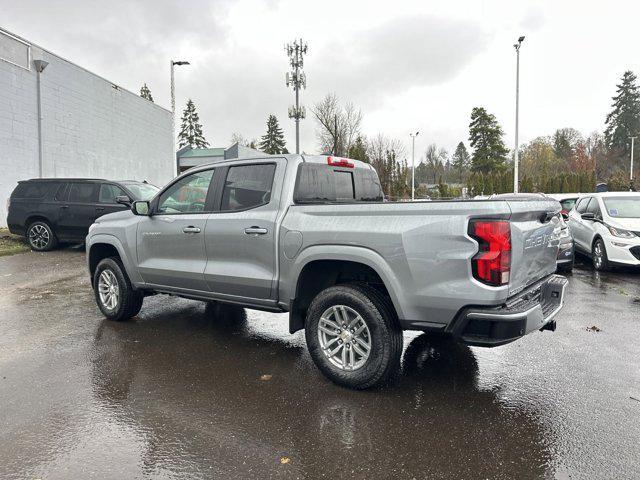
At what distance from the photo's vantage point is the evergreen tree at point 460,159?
91688 mm

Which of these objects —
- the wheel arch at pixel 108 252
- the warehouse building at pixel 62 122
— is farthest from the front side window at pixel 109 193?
the wheel arch at pixel 108 252

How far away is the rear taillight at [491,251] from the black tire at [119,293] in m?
4.24

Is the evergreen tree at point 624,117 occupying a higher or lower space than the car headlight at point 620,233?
higher

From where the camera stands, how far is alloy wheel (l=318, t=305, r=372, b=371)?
3.75 m

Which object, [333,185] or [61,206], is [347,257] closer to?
[333,185]

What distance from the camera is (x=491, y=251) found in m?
3.17

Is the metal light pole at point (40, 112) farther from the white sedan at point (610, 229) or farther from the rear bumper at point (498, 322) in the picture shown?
the rear bumper at point (498, 322)

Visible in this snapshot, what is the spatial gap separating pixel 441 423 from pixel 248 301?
2.06 m

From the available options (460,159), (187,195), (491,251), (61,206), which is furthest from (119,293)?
(460,159)

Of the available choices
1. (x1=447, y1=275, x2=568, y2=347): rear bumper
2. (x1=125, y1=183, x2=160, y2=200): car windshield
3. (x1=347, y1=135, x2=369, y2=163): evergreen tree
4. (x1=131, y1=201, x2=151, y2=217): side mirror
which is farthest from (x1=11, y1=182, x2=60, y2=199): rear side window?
(x1=347, y1=135, x2=369, y2=163): evergreen tree

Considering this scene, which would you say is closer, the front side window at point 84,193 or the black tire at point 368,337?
the black tire at point 368,337

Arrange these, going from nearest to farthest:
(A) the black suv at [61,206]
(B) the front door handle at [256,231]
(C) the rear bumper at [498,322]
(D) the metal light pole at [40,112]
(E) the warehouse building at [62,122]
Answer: (C) the rear bumper at [498,322] < (B) the front door handle at [256,231] < (A) the black suv at [61,206] < (E) the warehouse building at [62,122] < (D) the metal light pole at [40,112]

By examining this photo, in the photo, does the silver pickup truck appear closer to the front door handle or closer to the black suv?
the front door handle

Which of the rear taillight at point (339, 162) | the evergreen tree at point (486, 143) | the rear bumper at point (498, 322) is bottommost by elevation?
the rear bumper at point (498, 322)
